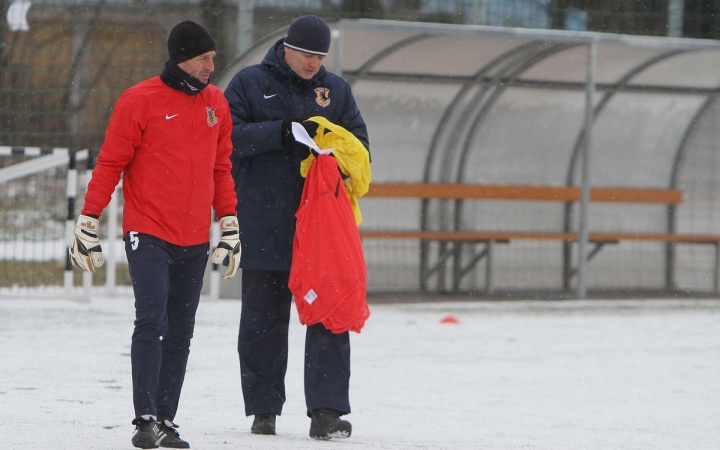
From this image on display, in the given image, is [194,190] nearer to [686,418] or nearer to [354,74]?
[686,418]

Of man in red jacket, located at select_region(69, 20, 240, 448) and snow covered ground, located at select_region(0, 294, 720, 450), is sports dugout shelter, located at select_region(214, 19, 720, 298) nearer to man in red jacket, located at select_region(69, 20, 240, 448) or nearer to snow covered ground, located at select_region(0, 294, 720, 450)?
snow covered ground, located at select_region(0, 294, 720, 450)

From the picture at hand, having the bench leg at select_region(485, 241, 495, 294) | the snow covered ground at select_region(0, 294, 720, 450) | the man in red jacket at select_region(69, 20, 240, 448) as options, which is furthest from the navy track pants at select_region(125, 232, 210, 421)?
the bench leg at select_region(485, 241, 495, 294)

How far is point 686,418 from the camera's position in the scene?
5949 millimetres

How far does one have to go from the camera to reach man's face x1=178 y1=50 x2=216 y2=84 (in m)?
4.70

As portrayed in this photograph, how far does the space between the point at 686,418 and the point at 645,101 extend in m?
7.40

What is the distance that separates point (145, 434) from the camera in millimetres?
4559

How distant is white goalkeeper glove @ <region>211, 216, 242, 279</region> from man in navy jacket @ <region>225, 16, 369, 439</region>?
0.34m

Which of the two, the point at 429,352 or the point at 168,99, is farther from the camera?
the point at 429,352

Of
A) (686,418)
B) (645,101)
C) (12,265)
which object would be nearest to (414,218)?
(645,101)

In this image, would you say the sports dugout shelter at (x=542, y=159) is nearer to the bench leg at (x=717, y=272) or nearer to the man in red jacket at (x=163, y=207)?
the bench leg at (x=717, y=272)

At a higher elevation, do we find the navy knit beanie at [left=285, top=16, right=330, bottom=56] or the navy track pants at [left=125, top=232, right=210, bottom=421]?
the navy knit beanie at [left=285, top=16, right=330, bottom=56]

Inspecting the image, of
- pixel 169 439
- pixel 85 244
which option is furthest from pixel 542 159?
pixel 85 244

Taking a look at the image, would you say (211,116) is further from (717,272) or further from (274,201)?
(717,272)

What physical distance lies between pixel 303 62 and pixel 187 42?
65 cm
